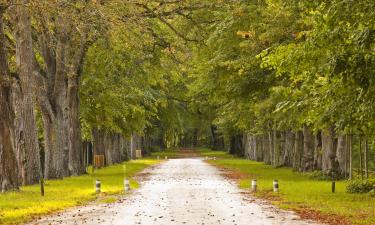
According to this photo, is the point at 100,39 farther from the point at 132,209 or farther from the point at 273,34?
the point at 132,209

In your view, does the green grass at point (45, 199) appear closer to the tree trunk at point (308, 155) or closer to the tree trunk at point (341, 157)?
the tree trunk at point (341, 157)

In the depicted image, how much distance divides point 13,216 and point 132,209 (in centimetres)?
364

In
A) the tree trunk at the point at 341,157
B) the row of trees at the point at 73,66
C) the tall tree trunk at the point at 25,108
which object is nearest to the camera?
the row of trees at the point at 73,66

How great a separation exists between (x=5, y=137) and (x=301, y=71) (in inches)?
424

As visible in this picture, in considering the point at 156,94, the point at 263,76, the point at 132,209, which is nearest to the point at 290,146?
the point at 156,94

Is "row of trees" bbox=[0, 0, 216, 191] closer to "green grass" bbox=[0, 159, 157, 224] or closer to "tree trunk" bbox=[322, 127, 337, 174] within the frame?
"green grass" bbox=[0, 159, 157, 224]

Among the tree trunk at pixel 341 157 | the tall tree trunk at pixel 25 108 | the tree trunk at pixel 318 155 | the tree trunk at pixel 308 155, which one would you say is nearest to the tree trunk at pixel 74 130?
the tall tree trunk at pixel 25 108

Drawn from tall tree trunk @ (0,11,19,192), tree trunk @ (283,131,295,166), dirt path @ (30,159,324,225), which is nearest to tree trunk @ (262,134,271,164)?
tree trunk @ (283,131,295,166)

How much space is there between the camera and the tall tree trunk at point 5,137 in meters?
24.0

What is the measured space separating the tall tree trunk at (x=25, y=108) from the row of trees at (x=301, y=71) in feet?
30.9

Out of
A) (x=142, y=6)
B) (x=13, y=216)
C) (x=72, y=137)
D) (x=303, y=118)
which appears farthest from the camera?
(x=72, y=137)

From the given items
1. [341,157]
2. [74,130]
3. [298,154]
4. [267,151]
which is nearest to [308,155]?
[298,154]

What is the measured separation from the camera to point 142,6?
3159cm

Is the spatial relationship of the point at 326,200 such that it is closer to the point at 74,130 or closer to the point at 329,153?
the point at 329,153
